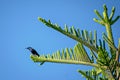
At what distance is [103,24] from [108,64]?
4.49 feet

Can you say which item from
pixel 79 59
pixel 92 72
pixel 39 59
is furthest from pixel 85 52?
pixel 39 59

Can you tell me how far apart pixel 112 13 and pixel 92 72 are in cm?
117

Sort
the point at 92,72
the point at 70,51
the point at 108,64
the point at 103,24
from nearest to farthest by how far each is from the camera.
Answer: the point at 108,64 < the point at 92,72 < the point at 70,51 < the point at 103,24

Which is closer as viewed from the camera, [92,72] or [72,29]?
[92,72]

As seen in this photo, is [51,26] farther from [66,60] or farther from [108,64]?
[108,64]

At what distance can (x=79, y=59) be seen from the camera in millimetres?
4383

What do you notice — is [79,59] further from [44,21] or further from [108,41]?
[44,21]

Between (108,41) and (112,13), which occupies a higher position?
(112,13)

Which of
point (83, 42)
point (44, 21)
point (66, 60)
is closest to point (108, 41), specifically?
point (83, 42)

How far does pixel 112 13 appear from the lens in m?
4.70

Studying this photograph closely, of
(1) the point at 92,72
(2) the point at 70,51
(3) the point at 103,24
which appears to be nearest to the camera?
(1) the point at 92,72

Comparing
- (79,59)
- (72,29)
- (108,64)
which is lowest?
(108,64)

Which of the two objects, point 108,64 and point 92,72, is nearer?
point 108,64

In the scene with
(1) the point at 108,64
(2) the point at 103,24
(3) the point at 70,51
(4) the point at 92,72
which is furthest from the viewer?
(2) the point at 103,24
